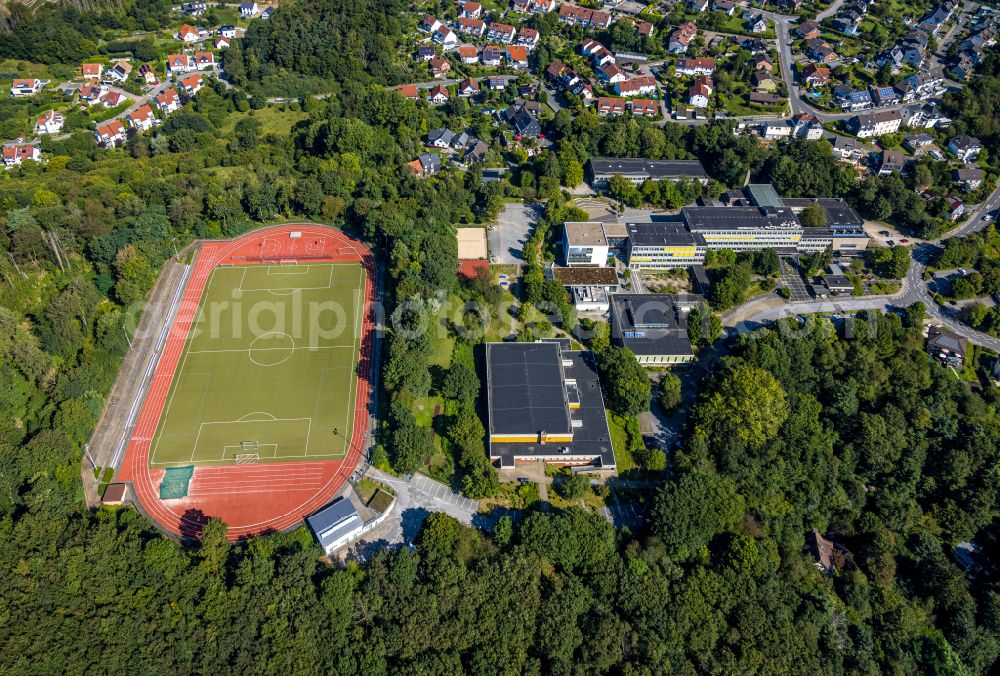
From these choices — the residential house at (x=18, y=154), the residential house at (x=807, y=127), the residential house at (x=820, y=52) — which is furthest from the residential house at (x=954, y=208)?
the residential house at (x=18, y=154)

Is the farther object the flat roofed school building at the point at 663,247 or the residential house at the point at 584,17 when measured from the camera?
the residential house at the point at 584,17

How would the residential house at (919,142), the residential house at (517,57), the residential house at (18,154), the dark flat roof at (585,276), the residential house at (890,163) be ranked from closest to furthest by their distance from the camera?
the dark flat roof at (585,276)
the residential house at (18,154)
the residential house at (890,163)
the residential house at (919,142)
the residential house at (517,57)

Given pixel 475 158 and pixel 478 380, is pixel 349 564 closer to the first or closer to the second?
pixel 478 380

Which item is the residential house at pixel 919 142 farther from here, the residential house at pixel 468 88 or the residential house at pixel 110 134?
the residential house at pixel 110 134

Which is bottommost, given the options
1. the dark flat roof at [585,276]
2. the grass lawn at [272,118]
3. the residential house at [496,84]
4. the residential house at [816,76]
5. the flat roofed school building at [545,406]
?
the flat roofed school building at [545,406]

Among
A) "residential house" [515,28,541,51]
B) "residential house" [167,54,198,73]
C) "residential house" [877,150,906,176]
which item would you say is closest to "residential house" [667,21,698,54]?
"residential house" [515,28,541,51]

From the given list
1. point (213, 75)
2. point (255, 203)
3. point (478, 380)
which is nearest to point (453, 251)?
point (478, 380)

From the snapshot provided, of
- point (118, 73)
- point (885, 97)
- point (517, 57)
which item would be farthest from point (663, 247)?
point (118, 73)

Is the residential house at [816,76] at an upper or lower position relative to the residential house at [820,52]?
lower
